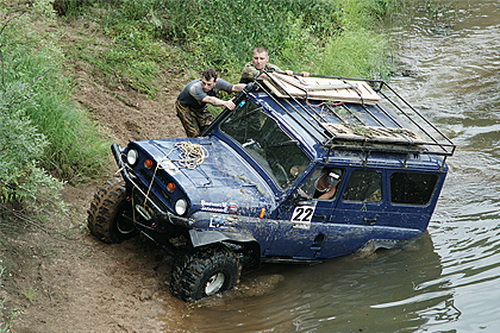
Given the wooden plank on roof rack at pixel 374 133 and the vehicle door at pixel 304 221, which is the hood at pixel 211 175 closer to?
the vehicle door at pixel 304 221

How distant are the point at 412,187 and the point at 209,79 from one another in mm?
2866

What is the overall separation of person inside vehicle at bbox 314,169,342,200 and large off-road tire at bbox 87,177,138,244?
215 cm

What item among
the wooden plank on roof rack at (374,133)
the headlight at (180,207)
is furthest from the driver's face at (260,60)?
the headlight at (180,207)

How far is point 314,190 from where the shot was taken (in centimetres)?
691

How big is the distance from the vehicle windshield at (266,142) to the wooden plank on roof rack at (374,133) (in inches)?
18.6

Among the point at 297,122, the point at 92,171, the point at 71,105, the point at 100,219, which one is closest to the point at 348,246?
the point at 297,122

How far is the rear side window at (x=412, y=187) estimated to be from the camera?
292 inches

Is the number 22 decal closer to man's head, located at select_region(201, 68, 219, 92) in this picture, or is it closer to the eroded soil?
the eroded soil

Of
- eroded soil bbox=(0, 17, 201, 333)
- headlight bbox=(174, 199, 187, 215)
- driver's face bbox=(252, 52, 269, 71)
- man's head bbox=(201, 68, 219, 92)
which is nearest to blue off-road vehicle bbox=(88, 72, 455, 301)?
headlight bbox=(174, 199, 187, 215)

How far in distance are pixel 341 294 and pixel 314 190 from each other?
1.42 metres

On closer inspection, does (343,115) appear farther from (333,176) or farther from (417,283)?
(417,283)

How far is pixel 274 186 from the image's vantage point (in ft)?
22.4

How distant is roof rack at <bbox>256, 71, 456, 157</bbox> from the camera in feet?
22.9

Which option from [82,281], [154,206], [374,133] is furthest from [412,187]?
[82,281]
